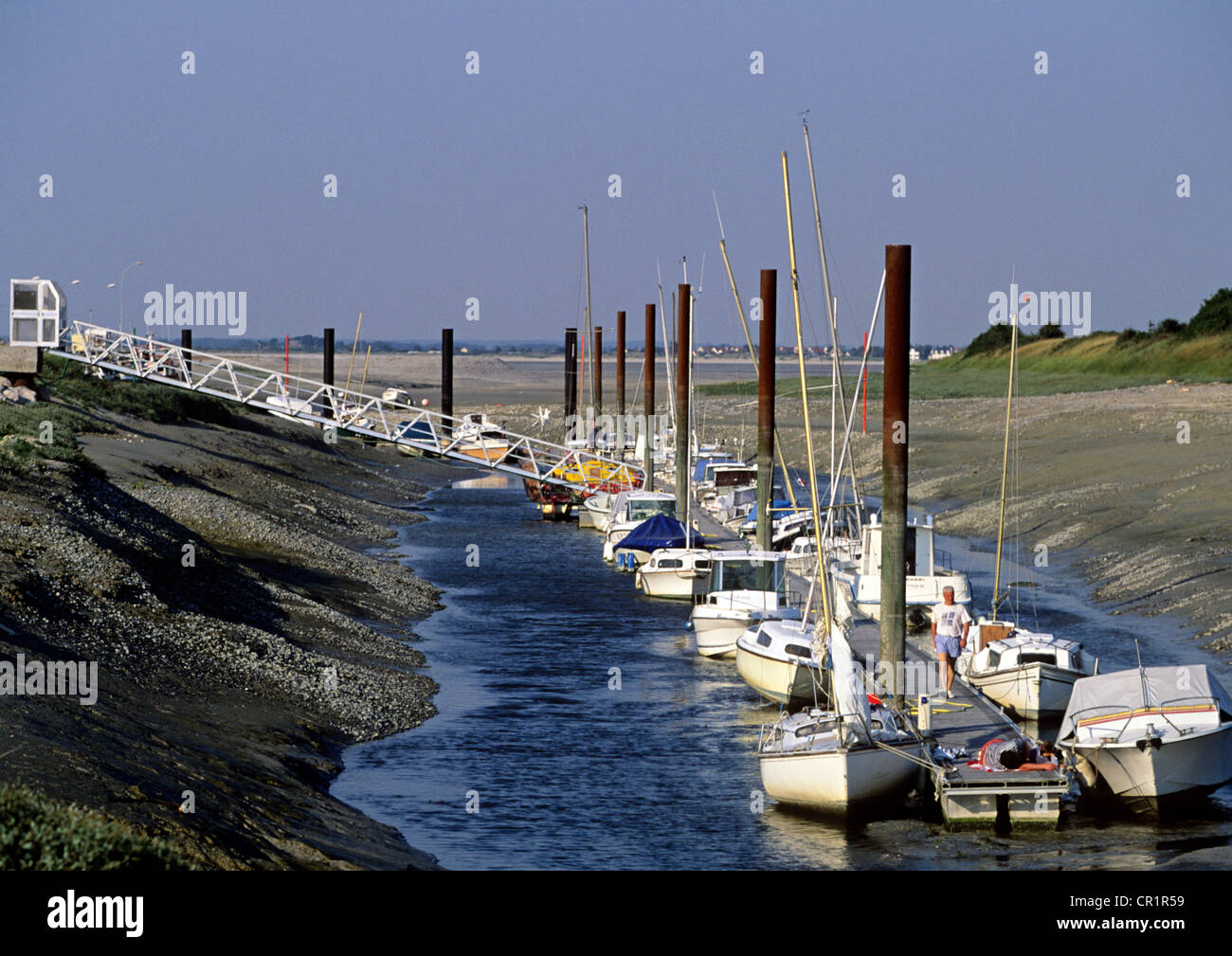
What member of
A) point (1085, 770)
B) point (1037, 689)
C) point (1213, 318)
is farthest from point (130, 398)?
point (1213, 318)

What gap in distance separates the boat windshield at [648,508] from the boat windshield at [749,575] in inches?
634

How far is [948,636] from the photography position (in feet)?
84.0

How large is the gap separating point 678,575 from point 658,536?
14.2 feet

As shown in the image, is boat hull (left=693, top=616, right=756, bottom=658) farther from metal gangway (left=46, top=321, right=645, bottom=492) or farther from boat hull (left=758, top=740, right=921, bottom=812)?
metal gangway (left=46, top=321, right=645, bottom=492)

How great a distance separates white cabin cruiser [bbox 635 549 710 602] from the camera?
41750 millimetres

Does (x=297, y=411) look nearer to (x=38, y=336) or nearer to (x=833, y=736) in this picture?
(x=38, y=336)

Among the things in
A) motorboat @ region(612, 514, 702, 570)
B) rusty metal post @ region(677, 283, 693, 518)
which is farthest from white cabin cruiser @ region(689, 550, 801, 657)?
rusty metal post @ region(677, 283, 693, 518)

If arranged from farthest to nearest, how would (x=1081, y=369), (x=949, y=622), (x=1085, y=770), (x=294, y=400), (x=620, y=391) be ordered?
(x=1081, y=369)
(x=620, y=391)
(x=294, y=400)
(x=949, y=622)
(x=1085, y=770)

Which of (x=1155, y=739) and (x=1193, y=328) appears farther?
(x=1193, y=328)

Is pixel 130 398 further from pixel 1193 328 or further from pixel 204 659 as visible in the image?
pixel 1193 328

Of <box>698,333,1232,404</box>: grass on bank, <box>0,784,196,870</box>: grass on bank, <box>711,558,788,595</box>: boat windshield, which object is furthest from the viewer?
<box>698,333,1232,404</box>: grass on bank

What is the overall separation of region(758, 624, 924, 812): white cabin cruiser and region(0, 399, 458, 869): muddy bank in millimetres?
5250
